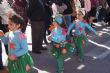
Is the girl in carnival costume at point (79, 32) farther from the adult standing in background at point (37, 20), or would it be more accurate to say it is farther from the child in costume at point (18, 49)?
the child in costume at point (18, 49)

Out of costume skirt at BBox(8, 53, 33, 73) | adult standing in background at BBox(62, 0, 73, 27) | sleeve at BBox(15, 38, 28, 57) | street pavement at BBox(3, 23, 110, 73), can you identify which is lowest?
street pavement at BBox(3, 23, 110, 73)

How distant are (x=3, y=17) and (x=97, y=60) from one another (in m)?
2.72

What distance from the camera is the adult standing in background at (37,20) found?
7840mm

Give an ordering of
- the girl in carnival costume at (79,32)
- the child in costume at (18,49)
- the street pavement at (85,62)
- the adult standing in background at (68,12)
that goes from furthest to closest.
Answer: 1. the adult standing in background at (68,12)
2. the girl in carnival costume at (79,32)
3. the street pavement at (85,62)
4. the child in costume at (18,49)

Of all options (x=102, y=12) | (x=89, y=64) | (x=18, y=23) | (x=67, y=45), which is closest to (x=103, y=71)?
(x=89, y=64)

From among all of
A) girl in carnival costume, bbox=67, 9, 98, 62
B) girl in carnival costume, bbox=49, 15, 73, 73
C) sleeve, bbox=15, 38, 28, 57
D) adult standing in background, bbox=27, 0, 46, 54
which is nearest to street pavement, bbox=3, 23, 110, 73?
adult standing in background, bbox=27, 0, 46, 54

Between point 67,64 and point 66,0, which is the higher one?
point 66,0

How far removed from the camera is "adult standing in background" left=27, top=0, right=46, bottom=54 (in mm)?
7840

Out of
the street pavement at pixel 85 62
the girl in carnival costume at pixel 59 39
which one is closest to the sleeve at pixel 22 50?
the street pavement at pixel 85 62

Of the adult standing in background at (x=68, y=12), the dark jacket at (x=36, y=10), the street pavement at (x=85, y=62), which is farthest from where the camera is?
the adult standing in background at (x=68, y=12)

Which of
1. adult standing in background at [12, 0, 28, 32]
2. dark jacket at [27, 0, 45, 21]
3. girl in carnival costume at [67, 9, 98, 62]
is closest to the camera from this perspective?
girl in carnival costume at [67, 9, 98, 62]

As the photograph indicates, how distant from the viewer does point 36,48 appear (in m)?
8.27

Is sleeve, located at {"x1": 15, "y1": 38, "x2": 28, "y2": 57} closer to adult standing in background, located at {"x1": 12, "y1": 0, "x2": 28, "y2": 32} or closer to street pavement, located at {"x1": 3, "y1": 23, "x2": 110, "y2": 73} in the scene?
street pavement, located at {"x1": 3, "y1": 23, "x2": 110, "y2": 73}

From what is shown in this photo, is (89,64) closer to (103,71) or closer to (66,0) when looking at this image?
(103,71)
